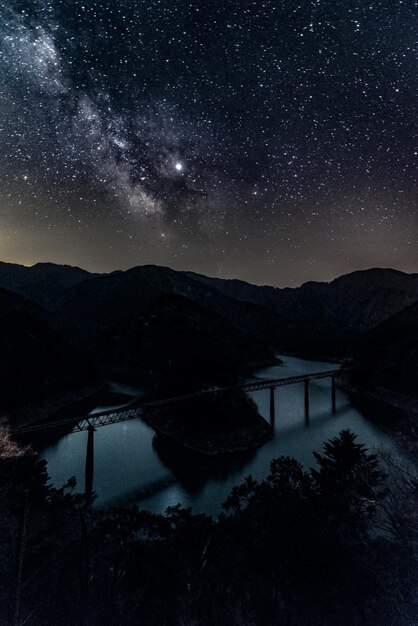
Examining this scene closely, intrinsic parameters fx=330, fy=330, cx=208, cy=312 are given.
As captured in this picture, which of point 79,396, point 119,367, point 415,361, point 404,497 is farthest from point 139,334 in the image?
point 404,497

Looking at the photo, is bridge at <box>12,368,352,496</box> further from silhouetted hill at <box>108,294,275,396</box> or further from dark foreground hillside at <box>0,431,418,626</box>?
silhouetted hill at <box>108,294,275,396</box>

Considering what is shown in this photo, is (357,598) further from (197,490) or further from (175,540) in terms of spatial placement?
(197,490)

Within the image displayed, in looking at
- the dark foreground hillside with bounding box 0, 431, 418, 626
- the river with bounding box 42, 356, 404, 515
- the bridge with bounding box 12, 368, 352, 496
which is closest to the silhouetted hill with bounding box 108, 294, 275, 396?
the bridge with bounding box 12, 368, 352, 496

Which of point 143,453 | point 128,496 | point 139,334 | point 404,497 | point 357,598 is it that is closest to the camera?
point 357,598

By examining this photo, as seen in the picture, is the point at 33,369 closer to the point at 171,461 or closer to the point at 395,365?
the point at 171,461

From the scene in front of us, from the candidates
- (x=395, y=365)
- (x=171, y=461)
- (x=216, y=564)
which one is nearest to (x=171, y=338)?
(x=395, y=365)

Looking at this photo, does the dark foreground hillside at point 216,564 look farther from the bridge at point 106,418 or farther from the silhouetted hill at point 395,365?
the silhouetted hill at point 395,365

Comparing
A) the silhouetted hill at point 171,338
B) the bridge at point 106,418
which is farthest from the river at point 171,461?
the silhouetted hill at point 171,338
